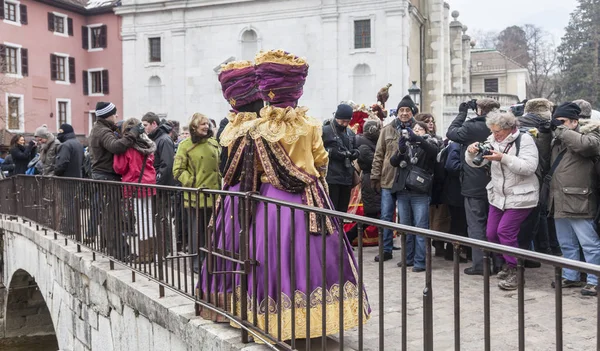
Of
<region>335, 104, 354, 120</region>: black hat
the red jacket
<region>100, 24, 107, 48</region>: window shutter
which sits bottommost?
the red jacket

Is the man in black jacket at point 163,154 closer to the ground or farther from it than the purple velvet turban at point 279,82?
closer to the ground

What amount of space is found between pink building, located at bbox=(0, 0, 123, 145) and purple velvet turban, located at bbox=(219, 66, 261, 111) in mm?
34709

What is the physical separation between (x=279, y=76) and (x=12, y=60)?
3861cm

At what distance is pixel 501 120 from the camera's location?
568 cm

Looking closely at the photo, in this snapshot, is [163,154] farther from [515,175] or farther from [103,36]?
[103,36]

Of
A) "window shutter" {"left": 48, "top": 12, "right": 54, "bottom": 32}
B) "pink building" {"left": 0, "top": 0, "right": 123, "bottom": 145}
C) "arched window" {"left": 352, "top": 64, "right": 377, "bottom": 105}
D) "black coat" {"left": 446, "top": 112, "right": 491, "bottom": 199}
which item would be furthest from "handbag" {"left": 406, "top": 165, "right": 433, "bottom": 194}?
"window shutter" {"left": 48, "top": 12, "right": 54, "bottom": 32}

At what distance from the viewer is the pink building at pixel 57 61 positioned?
37.9 metres

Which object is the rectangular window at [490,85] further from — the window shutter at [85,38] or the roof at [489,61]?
the window shutter at [85,38]

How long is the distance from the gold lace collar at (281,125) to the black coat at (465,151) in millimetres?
2532

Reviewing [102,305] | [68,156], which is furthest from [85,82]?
[102,305]

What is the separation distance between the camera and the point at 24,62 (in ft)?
128

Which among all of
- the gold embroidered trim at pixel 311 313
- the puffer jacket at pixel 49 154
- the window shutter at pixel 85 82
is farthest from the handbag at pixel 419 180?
the window shutter at pixel 85 82

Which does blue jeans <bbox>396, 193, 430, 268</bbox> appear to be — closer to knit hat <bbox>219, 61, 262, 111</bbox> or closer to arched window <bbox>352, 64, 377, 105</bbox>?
knit hat <bbox>219, 61, 262, 111</bbox>

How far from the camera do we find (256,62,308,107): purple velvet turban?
4.38m
